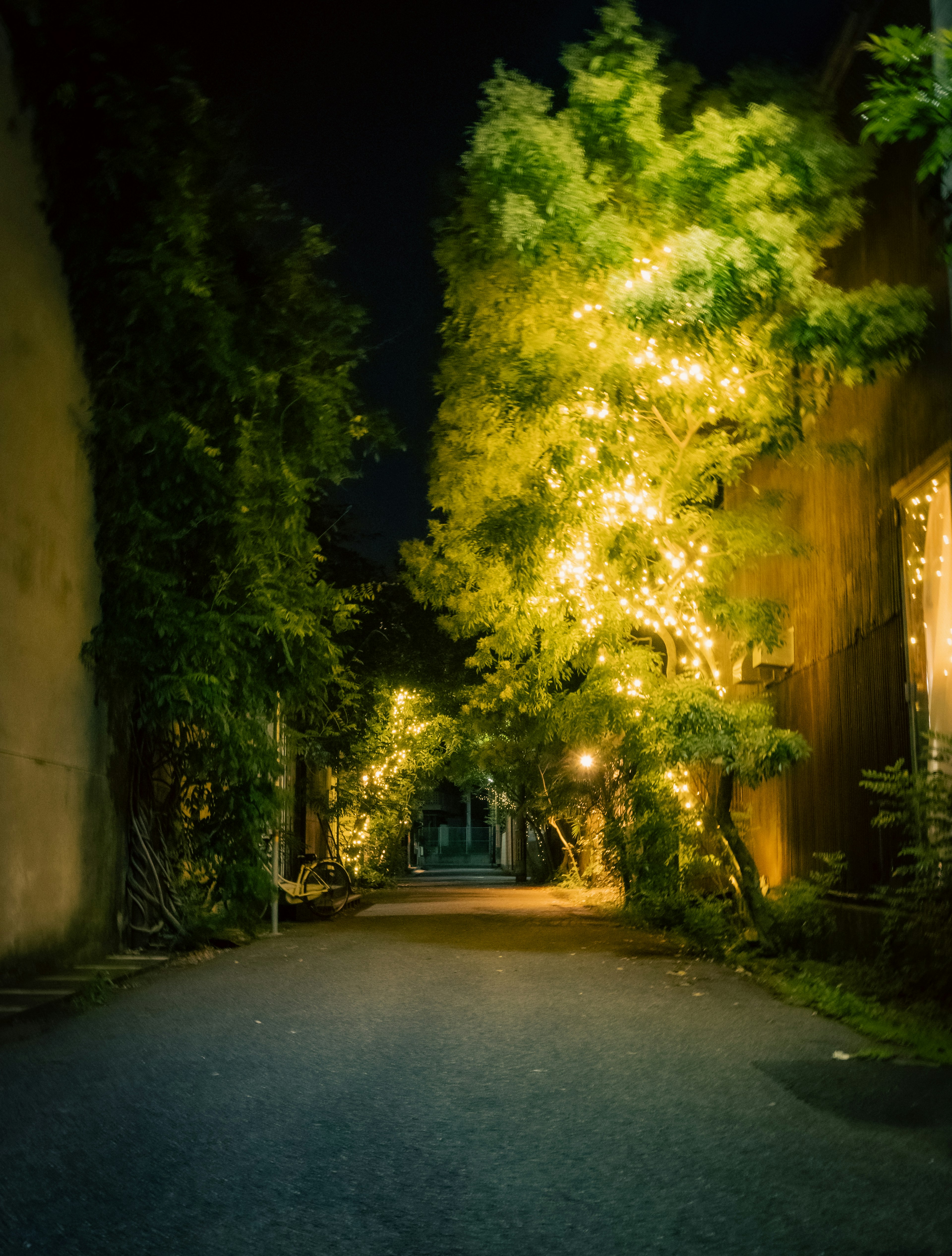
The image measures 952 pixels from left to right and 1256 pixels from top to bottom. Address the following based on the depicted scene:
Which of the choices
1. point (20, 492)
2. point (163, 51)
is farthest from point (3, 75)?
point (20, 492)

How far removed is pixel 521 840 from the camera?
128ft

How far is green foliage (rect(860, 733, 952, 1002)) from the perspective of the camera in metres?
7.85

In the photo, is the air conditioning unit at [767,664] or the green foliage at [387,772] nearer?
the air conditioning unit at [767,664]

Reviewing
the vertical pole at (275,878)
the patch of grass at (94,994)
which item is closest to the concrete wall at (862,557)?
the vertical pole at (275,878)

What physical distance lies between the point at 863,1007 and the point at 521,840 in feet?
102

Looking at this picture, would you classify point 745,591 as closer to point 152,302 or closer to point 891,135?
point 152,302

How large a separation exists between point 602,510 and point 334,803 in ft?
51.6

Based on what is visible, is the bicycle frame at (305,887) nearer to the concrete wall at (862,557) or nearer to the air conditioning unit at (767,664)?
the air conditioning unit at (767,664)

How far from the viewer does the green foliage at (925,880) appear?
309 inches

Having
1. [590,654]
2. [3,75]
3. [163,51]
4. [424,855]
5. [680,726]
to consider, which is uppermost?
[163,51]

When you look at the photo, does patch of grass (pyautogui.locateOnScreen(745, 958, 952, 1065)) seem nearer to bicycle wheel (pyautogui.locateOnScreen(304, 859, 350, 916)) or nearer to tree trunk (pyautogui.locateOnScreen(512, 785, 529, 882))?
bicycle wheel (pyautogui.locateOnScreen(304, 859, 350, 916))

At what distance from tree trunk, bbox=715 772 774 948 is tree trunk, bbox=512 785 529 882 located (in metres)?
21.5

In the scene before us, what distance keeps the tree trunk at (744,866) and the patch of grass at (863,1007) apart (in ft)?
1.12

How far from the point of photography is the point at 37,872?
9703 millimetres
